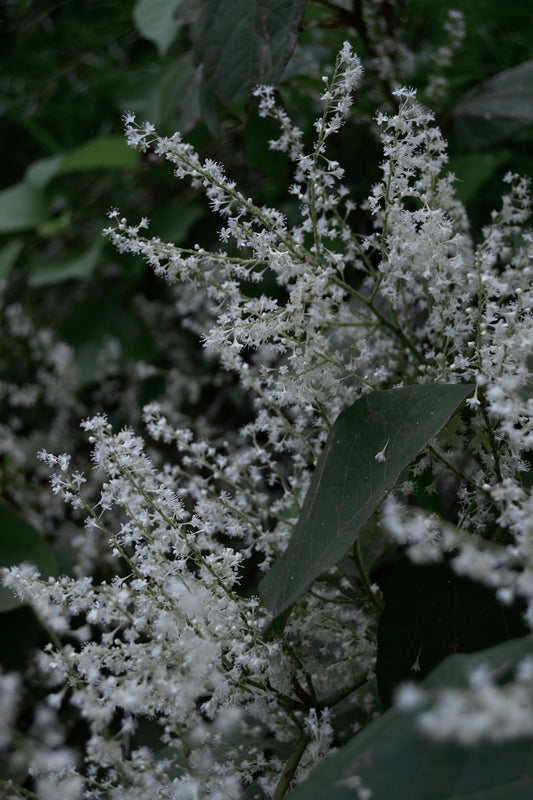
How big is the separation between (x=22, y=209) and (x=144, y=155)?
3.18ft

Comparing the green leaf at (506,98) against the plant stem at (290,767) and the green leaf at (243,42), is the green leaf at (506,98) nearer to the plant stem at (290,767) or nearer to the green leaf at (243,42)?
the green leaf at (243,42)

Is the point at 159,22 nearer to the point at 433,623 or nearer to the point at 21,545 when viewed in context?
the point at 21,545

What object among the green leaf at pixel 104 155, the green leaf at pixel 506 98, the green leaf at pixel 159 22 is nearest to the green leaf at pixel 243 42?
the green leaf at pixel 159 22

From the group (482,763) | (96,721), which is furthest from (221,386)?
(482,763)

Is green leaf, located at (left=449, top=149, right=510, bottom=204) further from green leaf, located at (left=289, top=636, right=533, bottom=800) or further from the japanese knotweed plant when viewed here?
green leaf, located at (left=289, top=636, right=533, bottom=800)

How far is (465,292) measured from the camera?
861 millimetres

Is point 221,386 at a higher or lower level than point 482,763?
higher

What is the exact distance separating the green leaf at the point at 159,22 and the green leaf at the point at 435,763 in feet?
4.59

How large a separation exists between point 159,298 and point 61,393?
1.28 feet

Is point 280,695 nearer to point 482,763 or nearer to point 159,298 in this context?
point 482,763

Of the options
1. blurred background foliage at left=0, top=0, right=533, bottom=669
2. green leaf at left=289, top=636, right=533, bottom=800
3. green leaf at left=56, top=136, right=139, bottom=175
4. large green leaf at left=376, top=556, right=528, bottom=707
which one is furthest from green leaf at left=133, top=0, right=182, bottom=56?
green leaf at left=289, top=636, right=533, bottom=800

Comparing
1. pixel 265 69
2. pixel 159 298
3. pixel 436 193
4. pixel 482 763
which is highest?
pixel 159 298

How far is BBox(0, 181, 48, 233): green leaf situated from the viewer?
212cm

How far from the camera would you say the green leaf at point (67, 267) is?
1.85 meters
